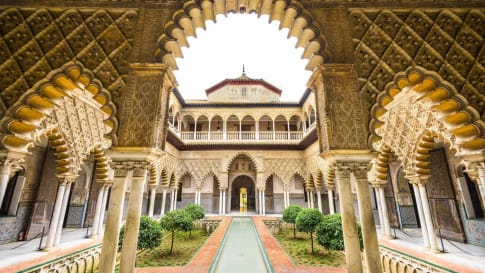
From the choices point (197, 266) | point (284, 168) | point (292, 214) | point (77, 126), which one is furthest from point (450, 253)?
point (77, 126)

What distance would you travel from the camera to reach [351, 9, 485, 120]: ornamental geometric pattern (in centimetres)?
302

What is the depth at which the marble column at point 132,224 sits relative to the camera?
2.80 meters

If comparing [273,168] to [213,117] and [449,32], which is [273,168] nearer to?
[213,117]

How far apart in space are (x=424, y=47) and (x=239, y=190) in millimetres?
17540

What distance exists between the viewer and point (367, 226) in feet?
9.70

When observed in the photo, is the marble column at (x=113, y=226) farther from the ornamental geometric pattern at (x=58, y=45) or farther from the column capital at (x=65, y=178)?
the column capital at (x=65, y=178)

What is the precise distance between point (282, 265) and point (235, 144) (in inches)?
446

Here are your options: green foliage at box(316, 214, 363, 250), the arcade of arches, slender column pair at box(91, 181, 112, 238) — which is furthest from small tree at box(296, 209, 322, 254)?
slender column pair at box(91, 181, 112, 238)

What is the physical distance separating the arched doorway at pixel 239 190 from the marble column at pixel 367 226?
53.9 feet

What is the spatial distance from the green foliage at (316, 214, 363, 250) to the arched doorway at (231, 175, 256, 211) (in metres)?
13.1

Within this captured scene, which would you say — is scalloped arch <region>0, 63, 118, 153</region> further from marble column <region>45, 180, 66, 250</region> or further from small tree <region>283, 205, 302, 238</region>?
small tree <region>283, 205, 302, 238</region>

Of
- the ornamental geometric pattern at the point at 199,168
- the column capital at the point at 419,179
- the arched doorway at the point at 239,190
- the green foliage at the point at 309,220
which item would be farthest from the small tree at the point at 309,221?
the arched doorway at the point at 239,190

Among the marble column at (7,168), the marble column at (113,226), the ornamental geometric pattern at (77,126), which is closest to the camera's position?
the marble column at (113,226)

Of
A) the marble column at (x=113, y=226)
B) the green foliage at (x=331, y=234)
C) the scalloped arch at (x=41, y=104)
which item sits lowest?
the green foliage at (x=331, y=234)
